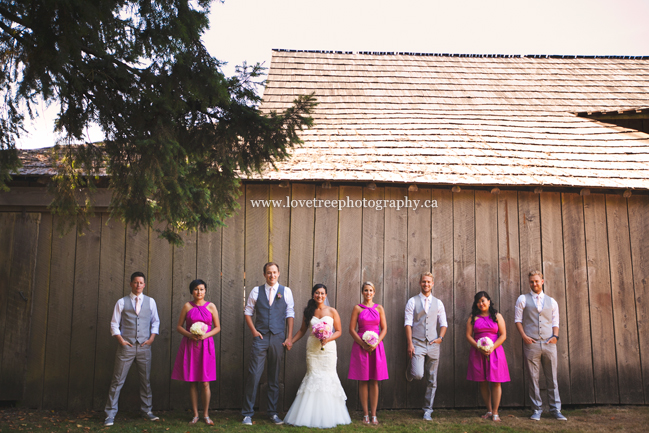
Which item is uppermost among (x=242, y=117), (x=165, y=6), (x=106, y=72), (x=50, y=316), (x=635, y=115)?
(x=635, y=115)

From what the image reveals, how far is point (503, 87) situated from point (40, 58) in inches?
363

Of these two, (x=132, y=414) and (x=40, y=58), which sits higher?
(x=40, y=58)

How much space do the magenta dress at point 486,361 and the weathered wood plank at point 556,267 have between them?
718 millimetres

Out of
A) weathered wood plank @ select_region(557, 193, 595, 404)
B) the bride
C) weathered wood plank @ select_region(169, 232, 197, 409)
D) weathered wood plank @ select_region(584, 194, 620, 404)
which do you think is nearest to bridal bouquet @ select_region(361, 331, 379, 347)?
the bride

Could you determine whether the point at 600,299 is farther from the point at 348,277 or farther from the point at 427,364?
the point at 348,277

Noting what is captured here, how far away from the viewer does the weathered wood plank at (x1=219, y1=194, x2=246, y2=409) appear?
6.51 metres

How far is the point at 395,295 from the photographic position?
22.2 ft

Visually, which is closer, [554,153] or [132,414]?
→ [132,414]

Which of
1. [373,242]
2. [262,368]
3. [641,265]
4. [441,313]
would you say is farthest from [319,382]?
[641,265]

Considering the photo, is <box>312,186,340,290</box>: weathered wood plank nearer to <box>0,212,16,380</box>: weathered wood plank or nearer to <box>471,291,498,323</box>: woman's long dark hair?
<box>471,291,498,323</box>: woman's long dark hair

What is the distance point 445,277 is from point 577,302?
74.9 inches

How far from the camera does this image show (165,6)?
3.98 meters

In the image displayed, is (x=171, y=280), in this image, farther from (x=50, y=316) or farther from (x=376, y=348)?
(x=376, y=348)

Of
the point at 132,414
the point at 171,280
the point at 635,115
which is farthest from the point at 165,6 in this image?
the point at 635,115
